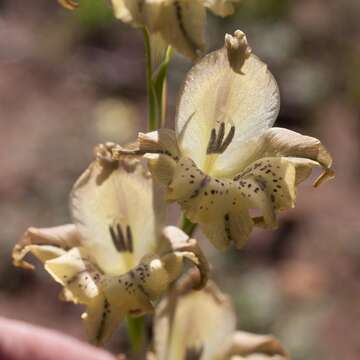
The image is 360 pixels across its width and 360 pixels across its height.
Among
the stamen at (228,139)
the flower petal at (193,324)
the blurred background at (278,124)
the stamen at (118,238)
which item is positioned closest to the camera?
the stamen at (228,139)

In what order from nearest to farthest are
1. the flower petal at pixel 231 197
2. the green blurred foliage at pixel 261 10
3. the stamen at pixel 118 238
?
the flower petal at pixel 231 197
the stamen at pixel 118 238
the green blurred foliage at pixel 261 10

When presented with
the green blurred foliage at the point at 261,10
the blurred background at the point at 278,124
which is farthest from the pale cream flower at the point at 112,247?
the green blurred foliage at the point at 261,10

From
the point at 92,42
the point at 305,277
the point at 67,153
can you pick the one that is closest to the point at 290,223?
the point at 305,277

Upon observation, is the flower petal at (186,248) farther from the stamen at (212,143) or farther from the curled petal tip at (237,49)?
the curled petal tip at (237,49)

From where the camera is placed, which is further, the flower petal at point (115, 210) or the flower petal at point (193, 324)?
the flower petal at point (193, 324)

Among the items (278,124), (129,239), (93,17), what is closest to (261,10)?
(278,124)

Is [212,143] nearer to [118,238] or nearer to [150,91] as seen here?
[150,91]

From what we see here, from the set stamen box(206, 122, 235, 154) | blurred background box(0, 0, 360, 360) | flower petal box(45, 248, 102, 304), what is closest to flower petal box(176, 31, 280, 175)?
stamen box(206, 122, 235, 154)
